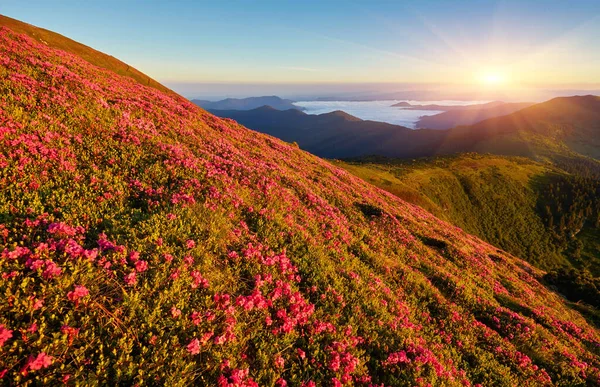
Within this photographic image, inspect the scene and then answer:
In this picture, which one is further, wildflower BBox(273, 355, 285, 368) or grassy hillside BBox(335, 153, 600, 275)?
grassy hillside BBox(335, 153, 600, 275)

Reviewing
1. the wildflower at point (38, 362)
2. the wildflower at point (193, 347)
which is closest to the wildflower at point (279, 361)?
the wildflower at point (193, 347)

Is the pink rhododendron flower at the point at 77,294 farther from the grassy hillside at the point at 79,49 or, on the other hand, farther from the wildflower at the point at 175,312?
the grassy hillside at the point at 79,49

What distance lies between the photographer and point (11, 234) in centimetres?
666

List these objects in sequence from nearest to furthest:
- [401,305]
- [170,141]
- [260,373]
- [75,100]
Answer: [260,373], [401,305], [75,100], [170,141]

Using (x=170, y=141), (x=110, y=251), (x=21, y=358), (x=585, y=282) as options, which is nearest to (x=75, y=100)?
(x=170, y=141)

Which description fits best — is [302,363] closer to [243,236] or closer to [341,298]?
[341,298]

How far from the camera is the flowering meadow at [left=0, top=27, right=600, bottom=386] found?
556cm

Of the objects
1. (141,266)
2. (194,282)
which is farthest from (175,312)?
(141,266)

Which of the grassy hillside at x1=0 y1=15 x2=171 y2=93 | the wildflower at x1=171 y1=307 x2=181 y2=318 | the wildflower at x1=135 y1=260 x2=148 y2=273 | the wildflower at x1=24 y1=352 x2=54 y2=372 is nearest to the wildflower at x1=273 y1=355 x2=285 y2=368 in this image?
the wildflower at x1=171 y1=307 x2=181 y2=318

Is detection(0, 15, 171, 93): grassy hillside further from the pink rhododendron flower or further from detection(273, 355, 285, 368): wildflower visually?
detection(273, 355, 285, 368): wildflower

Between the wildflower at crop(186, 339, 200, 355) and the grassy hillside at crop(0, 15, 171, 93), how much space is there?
10195cm

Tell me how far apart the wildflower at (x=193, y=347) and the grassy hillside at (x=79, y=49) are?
101951 millimetres

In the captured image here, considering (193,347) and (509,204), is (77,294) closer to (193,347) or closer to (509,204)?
(193,347)

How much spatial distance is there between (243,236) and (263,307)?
10.3 ft
